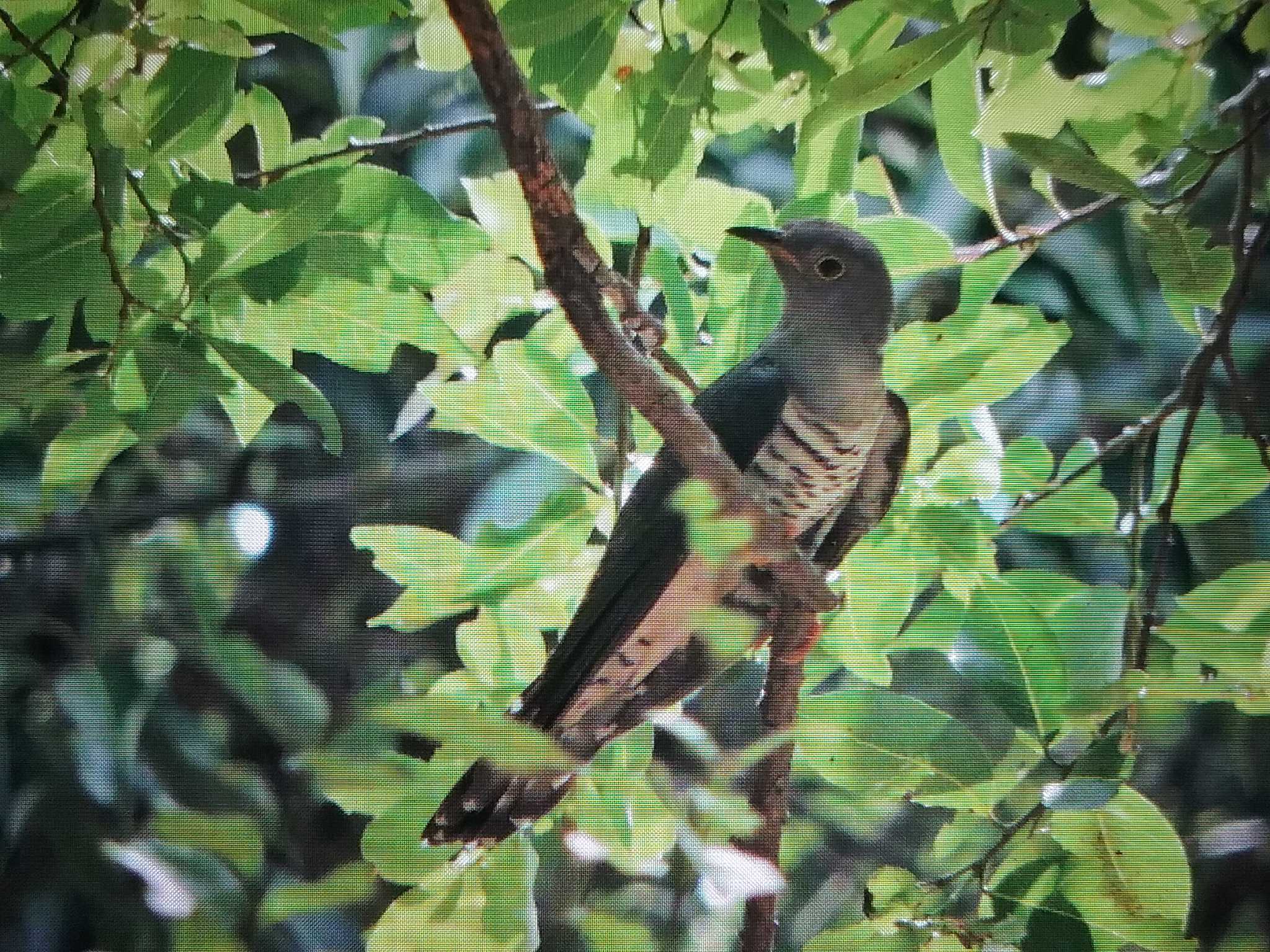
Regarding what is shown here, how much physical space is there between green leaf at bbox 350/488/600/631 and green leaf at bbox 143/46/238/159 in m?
0.22

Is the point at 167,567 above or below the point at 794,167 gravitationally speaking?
below

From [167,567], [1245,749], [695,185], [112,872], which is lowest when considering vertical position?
[1245,749]

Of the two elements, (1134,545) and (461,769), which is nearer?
(461,769)

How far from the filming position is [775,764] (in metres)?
0.58

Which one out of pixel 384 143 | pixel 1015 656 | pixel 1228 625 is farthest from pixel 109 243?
pixel 1228 625

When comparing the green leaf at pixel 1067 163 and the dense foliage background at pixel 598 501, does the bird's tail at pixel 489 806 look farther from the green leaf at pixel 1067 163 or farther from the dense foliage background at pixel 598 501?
the green leaf at pixel 1067 163

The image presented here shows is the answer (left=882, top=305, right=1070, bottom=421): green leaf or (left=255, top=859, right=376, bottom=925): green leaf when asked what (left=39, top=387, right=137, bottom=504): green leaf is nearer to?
(left=255, top=859, right=376, bottom=925): green leaf

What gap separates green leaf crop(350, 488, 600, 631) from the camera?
22.5 inches

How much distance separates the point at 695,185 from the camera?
586 millimetres

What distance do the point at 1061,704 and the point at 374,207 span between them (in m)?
0.44

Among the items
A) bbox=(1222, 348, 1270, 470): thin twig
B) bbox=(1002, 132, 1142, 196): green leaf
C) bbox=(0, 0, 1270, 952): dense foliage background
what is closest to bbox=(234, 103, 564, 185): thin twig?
bbox=(0, 0, 1270, 952): dense foliage background

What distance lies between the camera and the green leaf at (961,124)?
1.83ft

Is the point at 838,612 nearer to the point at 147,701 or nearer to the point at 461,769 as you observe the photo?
the point at 461,769

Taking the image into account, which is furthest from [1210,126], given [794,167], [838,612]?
[838,612]
